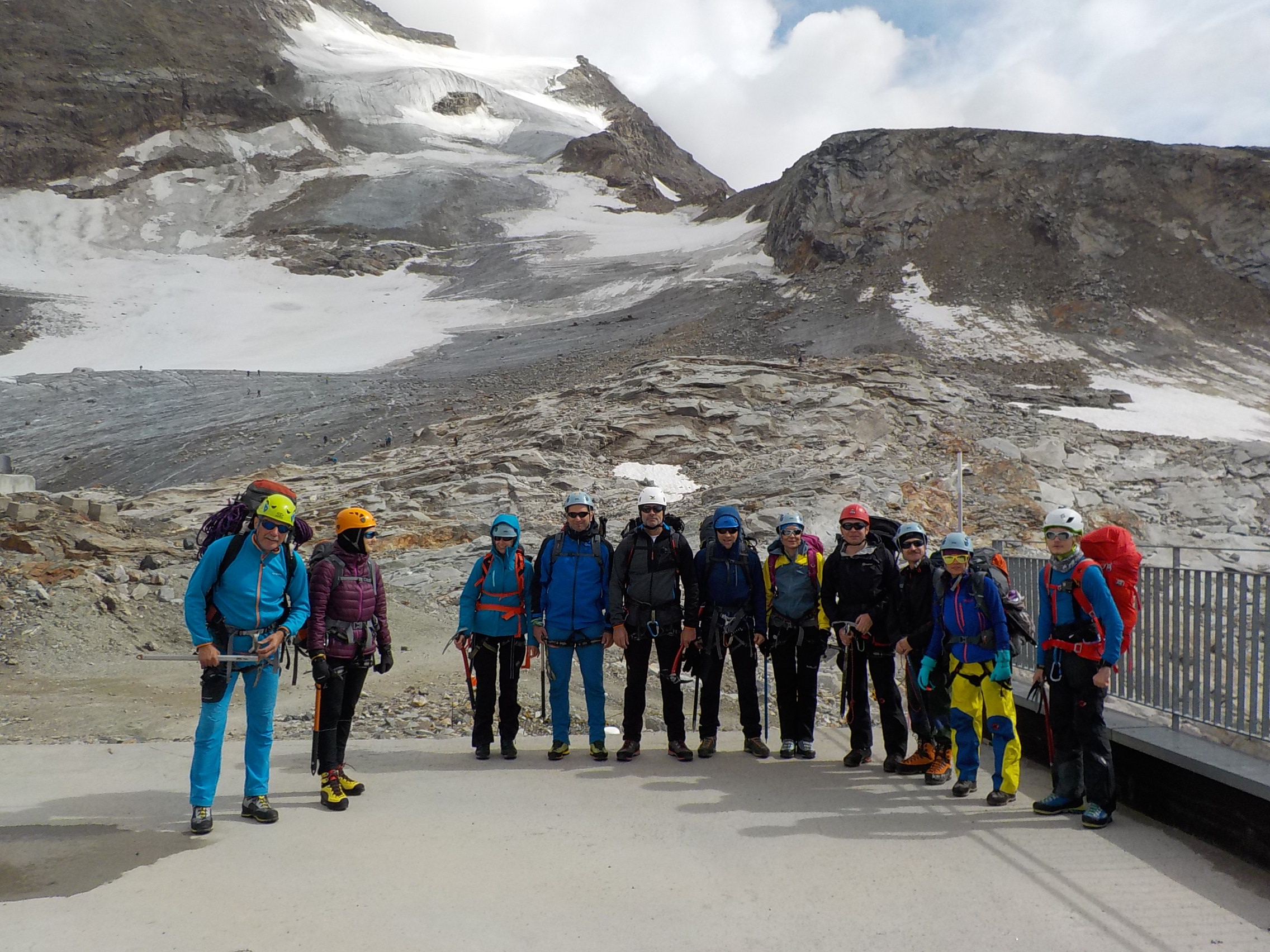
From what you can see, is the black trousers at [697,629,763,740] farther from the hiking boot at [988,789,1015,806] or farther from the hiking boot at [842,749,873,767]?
the hiking boot at [988,789,1015,806]

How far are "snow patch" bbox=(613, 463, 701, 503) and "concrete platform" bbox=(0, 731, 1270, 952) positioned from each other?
1320 cm

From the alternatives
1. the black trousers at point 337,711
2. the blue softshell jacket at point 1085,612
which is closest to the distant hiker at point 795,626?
the blue softshell jacket at point 1085,612

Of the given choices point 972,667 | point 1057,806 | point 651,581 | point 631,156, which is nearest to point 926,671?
point 972,667

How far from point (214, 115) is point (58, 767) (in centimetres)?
9037

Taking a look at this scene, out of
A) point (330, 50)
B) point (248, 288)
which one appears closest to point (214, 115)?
point (330, 50)

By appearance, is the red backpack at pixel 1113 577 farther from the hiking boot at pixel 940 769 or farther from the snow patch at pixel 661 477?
the snow patch at pixel 661 477

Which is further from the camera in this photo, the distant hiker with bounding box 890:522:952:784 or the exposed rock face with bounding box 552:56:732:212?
the exposed rock face with bounding box 552:56:732:212

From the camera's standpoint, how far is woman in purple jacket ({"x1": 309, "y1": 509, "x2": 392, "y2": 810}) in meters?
5.50

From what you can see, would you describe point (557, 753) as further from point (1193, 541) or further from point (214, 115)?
point (214, 115)

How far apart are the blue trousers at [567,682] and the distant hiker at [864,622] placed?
1797 mm

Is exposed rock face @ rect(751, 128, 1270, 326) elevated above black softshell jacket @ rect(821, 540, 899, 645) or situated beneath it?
elevated above

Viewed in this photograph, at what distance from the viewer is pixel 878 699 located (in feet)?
21.9

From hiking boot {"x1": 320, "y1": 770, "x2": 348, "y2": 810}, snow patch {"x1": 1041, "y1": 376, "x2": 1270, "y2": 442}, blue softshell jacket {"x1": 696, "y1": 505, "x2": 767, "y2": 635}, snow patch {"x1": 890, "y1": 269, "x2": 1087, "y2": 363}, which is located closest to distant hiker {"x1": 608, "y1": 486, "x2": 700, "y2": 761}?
blue softshell jacket {"x1": 696, "y1": 505, "x2": 767, "y2": 635}

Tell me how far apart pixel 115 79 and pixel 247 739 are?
9557 cm
